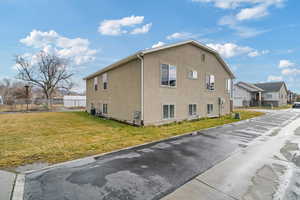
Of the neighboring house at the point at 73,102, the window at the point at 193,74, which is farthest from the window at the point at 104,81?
the neighboring house at the point at 73,102

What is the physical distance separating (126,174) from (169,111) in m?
7.39

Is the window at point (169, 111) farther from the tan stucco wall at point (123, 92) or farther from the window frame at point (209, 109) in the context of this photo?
the window frame at point (209, 109)

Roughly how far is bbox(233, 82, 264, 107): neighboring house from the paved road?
32287 mm

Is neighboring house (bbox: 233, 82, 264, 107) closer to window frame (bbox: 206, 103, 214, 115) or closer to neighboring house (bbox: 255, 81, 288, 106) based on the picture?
neighboring house (bbox: 255, 81, 288, 106)

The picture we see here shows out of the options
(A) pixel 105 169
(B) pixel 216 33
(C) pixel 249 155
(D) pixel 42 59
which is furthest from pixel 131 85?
(D) pixel 42 59

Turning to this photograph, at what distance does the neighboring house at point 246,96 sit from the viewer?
3222 cm

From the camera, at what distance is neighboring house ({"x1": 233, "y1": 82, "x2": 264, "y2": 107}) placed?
32.2 meters

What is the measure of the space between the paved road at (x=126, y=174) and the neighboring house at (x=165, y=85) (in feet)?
15.2

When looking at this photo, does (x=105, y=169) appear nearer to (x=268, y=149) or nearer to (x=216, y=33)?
(x=268, y=149)

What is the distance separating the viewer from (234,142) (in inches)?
244

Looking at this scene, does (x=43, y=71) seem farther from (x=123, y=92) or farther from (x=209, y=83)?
(x=209, y=83)

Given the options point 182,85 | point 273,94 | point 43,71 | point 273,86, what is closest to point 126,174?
point 182,85

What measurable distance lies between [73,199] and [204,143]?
515 centimetres

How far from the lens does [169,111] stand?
10.4 m
